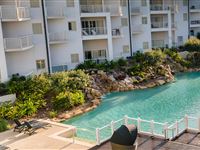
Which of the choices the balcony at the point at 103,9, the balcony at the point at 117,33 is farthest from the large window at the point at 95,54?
the balcony at the point at 103,9

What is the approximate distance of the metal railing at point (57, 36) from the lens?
108 ft

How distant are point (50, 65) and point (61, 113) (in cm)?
985

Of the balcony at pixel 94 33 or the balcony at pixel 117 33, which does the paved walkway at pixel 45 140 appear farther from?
the balcony at pixel 117 33

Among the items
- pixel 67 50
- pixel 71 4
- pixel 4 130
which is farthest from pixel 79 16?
pixel 4 130

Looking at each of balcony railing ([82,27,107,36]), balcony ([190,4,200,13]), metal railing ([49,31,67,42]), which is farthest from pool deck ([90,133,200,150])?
balcony ([190,4,200,13])

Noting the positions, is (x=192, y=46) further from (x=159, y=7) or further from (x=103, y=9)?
(x=103, y=9)

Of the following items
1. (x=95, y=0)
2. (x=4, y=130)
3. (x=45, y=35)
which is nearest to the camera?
(x=4, y=130)

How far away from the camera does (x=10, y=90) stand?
84.7ft

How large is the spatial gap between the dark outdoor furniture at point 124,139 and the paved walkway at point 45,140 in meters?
8.62

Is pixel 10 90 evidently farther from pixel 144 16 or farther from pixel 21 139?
pixel 144 16

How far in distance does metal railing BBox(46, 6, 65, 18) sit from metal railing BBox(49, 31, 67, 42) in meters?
1.90

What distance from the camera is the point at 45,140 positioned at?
17.3 m

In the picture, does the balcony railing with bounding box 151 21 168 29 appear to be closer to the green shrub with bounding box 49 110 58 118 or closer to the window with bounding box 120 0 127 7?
the window with bounding box 120 0 127 7

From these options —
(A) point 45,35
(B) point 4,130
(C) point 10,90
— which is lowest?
(B) point 4,130
